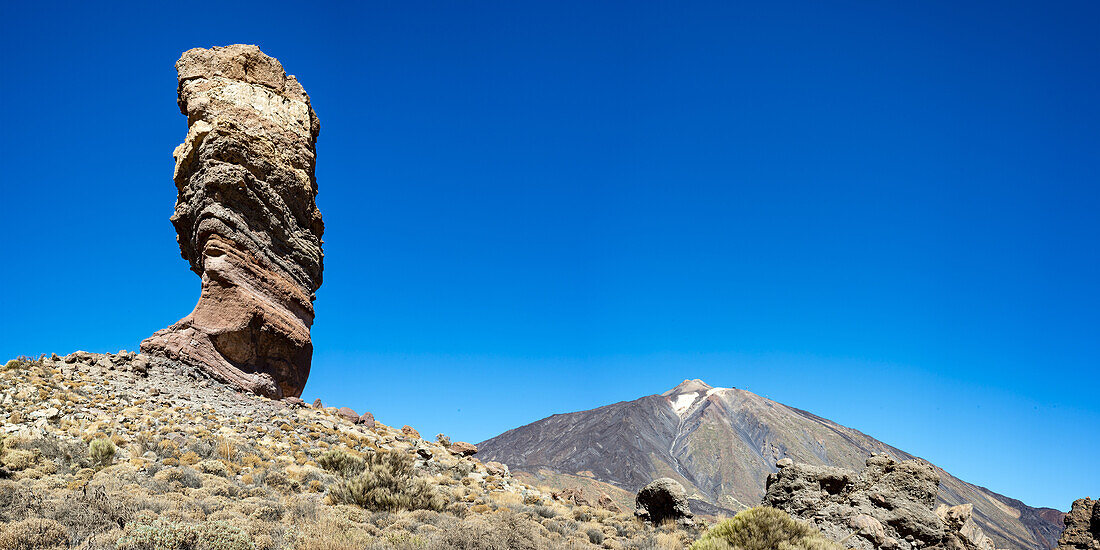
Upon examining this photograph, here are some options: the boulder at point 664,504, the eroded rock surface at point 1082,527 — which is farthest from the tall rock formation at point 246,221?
the eroded rock surface at point 1082,527

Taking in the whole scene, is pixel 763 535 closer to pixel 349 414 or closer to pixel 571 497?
pixel 571 497

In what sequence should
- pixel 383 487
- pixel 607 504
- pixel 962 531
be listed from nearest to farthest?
pixel 962 531 < pixel 383 487 < pixel 607 504

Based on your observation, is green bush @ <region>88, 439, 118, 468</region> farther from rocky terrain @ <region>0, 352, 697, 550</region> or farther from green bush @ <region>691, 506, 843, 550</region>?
green bush @ <region>691, 506, 843, 550</region>

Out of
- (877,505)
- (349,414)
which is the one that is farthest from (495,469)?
(877,505)

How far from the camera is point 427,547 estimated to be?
745 cm

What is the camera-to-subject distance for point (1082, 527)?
1500 cm

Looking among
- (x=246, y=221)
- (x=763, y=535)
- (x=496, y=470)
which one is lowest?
(x=763, y=535)

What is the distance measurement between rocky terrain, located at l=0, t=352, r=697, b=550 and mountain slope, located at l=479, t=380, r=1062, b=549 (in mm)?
71424

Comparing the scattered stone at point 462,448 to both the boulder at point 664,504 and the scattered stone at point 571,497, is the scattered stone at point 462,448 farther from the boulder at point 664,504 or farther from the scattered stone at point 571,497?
the boulder at point 664,504

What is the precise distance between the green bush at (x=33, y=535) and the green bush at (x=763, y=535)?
25.7 feet

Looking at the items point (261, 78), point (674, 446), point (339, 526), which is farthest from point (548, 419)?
point (339, 526)

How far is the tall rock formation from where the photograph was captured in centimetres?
1836

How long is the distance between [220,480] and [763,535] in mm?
9423

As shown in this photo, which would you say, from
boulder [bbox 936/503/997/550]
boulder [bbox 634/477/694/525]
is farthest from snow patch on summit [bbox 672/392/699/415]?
boulder [bbox 936/503/997/550]
